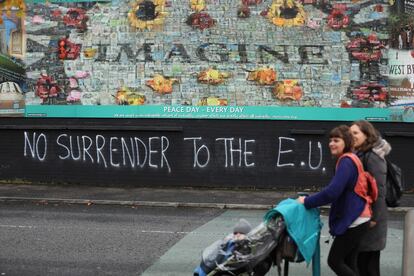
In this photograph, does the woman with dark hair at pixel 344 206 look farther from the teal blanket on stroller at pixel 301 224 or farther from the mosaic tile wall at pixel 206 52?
the mosaic tile wall at pixel 206 52

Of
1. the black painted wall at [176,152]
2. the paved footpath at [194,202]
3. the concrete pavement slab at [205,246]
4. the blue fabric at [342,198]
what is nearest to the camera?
the blue fabric at [342,198]

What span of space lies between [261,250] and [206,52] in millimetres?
10460

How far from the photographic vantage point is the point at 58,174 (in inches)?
605

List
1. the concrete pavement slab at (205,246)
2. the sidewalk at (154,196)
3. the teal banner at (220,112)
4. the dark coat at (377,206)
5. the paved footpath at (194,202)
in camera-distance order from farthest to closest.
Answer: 1. the teal banner at (220,112)
2. the sidewalk at (154,196)
3. the paved footpath at (194,202)
4. the concrete pavement slab at (205,246)
5. the dark coat at (377,206)

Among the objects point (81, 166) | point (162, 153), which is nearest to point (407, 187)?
point (162, 153)

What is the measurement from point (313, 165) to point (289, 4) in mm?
4075

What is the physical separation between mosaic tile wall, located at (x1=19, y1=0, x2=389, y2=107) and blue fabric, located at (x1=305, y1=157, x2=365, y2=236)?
9.82 metres

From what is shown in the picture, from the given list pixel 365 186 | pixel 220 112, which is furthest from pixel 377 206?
pixel 220 112

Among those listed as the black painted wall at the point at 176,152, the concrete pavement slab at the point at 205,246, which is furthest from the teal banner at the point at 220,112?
the concrete pavement slab at the point at 205,246

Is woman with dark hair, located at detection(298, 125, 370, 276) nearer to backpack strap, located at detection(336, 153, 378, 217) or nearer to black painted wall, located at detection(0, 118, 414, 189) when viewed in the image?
backpack strap, located at detection(336, 153, 378, 217)

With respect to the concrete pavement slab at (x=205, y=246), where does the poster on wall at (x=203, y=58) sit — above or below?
above

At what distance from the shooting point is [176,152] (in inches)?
587

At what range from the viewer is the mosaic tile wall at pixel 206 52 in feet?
46.5

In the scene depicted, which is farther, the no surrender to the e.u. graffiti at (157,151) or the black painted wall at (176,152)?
the no surrender to the e.u. graffiti at (157,151)
